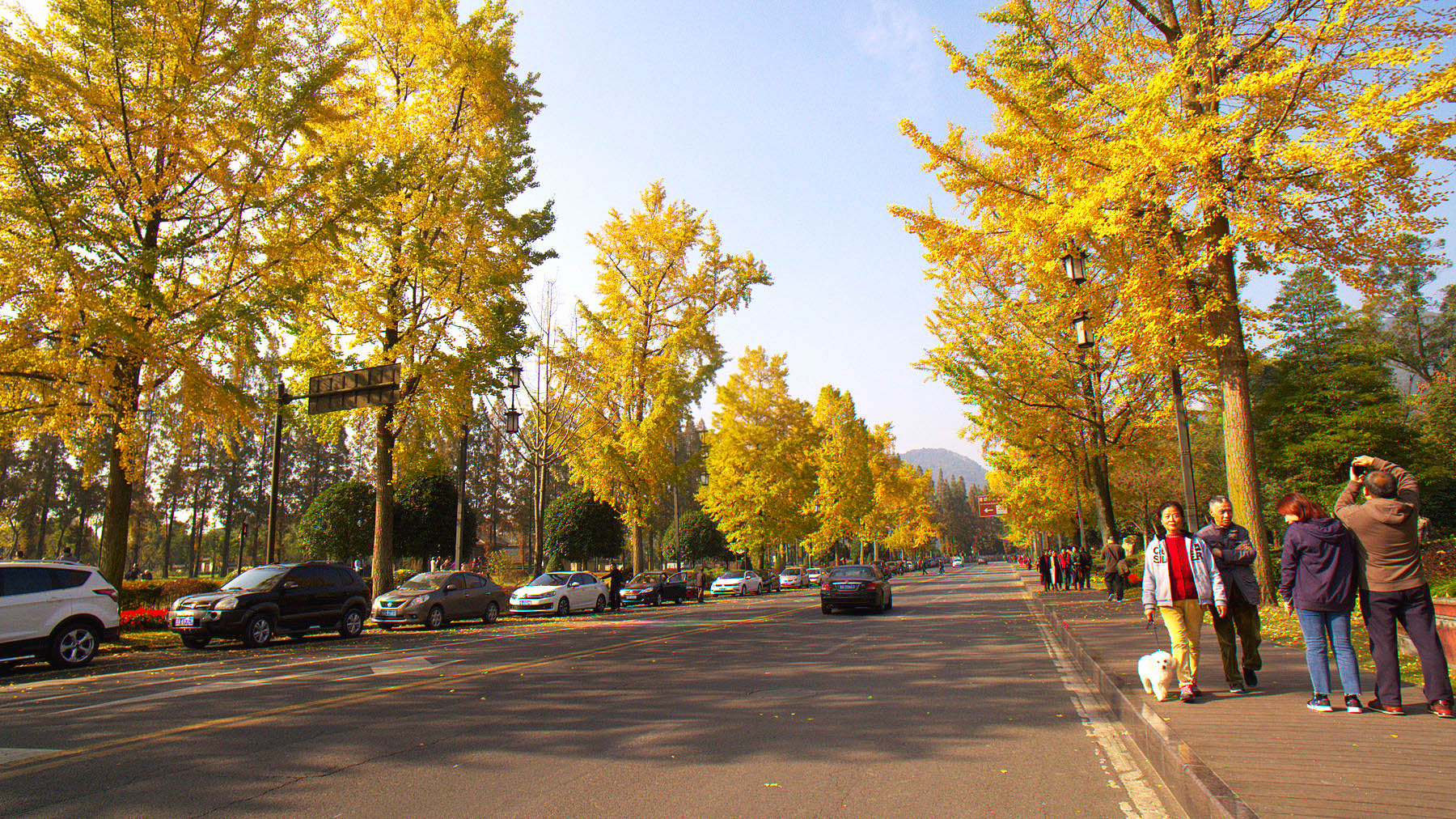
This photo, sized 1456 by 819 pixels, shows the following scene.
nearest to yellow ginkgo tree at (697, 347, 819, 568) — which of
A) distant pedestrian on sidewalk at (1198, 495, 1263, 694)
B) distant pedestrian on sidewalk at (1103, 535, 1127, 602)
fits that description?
distant pedestrian on sidewalk at (1103, 535, 1127, 602)

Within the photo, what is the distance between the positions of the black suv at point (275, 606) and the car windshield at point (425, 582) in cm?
170

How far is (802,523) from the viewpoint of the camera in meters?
42.8

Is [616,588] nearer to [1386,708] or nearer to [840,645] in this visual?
[840,645]

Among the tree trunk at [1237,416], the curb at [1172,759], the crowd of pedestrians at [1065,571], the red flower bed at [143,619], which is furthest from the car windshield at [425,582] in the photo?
the crowd of pedestrians at [1065,571]

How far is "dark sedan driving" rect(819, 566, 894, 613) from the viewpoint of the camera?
21.4 meters

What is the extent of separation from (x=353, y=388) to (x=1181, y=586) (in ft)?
56.9

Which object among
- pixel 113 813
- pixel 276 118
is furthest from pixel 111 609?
pixel 113 813

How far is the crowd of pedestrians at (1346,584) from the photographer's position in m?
6.02

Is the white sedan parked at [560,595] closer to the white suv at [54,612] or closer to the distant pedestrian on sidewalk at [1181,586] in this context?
the white suv at [54,612]

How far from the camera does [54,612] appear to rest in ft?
39.2

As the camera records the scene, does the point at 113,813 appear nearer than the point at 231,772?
Yes

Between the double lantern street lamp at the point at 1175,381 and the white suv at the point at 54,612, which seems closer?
the white suv at the point at 54,612

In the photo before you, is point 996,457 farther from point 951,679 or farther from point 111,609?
point 111,609

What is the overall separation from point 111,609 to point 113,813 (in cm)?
1093
